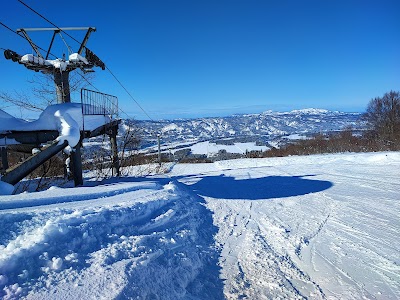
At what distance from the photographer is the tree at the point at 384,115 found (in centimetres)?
3997

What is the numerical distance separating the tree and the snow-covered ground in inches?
1614

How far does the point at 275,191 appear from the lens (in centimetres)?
835

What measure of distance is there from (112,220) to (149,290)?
149cm

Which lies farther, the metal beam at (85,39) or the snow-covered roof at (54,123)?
the metal beam at (85,39)

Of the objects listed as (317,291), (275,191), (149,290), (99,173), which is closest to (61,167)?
(99,173)

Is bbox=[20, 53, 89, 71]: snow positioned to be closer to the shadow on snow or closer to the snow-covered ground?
the snow-covered ground

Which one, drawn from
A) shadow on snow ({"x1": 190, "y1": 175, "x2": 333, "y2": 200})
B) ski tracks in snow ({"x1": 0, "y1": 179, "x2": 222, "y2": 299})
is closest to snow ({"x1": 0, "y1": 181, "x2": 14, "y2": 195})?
ski tracks in snow ({"x1": 0, "y1": 179, "x2": 222, "y2": 299})

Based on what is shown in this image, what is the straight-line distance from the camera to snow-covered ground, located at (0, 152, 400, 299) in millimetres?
2582

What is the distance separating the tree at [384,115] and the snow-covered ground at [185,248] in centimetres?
4100

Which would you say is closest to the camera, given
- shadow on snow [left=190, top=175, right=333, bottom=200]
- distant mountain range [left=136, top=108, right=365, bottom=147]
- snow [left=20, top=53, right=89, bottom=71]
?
shadow on snow [left=190, top=175, right=333, bottom=200]

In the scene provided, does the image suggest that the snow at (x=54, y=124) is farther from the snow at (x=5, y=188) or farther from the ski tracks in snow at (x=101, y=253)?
the ski tracks in snow at (x=101, y=253)

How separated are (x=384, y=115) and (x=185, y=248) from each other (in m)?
47.9

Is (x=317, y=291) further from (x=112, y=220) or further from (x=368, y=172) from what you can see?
(x=368, y=172)

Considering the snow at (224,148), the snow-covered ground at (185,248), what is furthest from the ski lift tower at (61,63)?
the snow at (224,148)
